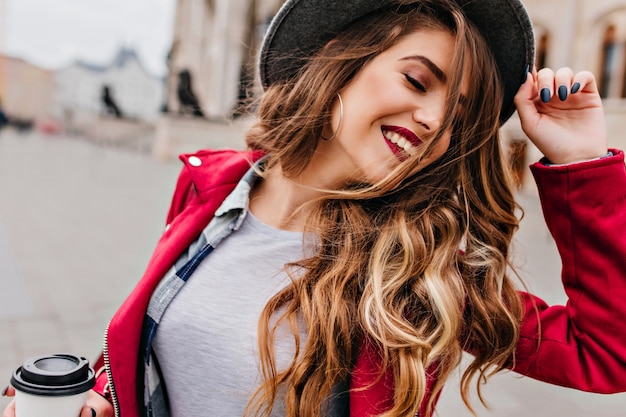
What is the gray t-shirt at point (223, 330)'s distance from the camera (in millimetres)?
1337

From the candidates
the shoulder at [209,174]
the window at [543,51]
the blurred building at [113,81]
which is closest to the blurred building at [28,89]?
the blurred building at [113,81]

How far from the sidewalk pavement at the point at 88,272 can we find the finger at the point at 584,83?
57 centimetres

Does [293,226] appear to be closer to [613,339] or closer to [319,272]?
[319,272]

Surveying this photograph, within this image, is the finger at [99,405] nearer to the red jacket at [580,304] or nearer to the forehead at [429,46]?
the red jacket at [580,304]

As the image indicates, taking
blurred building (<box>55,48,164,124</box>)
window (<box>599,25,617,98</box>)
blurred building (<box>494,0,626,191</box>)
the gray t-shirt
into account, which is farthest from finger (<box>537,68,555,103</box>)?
blurred building (<box>55,48,164,124</box>)

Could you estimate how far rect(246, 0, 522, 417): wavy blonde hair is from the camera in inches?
48.7

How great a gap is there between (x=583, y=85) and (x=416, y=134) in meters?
0.41

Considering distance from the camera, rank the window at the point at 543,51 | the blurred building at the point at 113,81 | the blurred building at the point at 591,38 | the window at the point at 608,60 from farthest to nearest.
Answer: the blurred building at the point at 113,81 → the window at the point at 543,51 → the window at the point at 608,60 → the blurred building at the point at 591,38

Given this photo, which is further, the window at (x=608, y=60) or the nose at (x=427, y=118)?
the window at (x=608, y=60)

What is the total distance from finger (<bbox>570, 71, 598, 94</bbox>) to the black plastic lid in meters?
1.31

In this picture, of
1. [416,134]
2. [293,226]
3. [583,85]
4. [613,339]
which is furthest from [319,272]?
[583,85]

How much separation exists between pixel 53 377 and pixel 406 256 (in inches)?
32.7

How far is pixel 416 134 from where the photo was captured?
1.34 metres

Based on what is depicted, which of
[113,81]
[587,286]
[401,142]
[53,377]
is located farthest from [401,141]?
[113,81]
